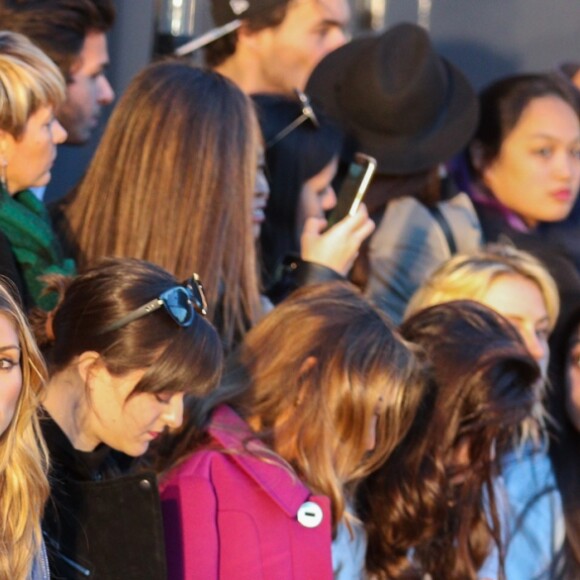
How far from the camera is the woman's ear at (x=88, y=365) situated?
284 centimetres

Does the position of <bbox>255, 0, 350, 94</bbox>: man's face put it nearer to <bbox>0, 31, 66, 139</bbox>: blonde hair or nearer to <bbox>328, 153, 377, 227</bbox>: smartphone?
<bbox>328, 153, 377, 227</bbox>: smartphone

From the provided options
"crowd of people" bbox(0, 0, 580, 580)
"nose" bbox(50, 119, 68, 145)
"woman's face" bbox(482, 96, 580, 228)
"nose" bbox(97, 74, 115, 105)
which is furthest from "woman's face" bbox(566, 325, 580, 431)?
"nose" bbox(50, 119, 68, 145)

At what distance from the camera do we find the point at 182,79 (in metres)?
3.55

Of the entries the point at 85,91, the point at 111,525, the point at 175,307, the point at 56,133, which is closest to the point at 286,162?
the point at 85,91

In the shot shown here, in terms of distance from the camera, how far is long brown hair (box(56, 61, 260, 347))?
3.42 metres

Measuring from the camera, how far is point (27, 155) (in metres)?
3.19

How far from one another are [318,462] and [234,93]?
96cm

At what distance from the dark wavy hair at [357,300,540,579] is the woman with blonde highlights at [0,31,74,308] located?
0.96m

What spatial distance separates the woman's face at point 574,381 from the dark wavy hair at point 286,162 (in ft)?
2.85

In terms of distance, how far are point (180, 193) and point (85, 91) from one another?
63 cm

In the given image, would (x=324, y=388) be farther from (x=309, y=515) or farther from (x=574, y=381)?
(x=574, y=381)

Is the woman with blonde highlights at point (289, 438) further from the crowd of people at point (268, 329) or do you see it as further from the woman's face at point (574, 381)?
the woman's face at point (574, 381)

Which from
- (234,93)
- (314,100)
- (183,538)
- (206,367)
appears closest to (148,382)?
(206,367)

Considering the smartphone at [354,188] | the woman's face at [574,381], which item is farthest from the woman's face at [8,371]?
the woman's face at [574,381]
